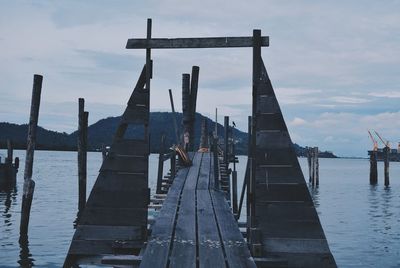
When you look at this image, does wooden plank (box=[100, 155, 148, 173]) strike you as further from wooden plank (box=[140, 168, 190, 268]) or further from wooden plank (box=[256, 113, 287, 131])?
wooden plank (box=[256, 113, 287, 131])

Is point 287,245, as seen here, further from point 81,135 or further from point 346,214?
point 346,214

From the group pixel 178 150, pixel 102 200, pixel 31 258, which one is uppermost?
pixel 178 150

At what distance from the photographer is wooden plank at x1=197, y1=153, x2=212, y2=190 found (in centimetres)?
1569

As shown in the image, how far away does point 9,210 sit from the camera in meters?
29.0

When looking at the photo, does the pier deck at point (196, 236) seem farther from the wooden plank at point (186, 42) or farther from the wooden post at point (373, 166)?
the wooden post at point (373, 166)

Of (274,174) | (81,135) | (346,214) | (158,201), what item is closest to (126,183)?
(274,174)

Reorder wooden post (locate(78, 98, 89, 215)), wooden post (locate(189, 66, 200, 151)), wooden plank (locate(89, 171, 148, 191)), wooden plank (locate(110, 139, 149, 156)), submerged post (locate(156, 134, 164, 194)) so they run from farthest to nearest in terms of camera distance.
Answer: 1. wooden post (locate(189, 66, 200, 151))
2. wooden post (locate(78, 98, 89, 215))
3. submerged post (locate(156, 134, 164, 194))
4. wooden plank (locate(110, 139, 149, 156))
5. wooden plank (locate(89, 171, 148, 191))

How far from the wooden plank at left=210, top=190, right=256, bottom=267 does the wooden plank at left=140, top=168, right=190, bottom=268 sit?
0.87 m

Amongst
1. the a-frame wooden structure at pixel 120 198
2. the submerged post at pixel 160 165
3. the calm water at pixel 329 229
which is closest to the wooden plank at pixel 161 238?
the a-frame wooden structure at pixel 120 198

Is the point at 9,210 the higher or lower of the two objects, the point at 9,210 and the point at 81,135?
the lower

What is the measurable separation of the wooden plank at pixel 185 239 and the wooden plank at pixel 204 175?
11.5 ft

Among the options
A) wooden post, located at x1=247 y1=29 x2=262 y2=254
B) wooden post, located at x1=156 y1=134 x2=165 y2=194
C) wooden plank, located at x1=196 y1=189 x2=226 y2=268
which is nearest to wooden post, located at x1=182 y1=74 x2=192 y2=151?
wooden post, located at x1=156 y1=134 x2=165 y2=194

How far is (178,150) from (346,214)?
14.5 metres

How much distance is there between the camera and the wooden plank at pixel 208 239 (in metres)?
7.36
